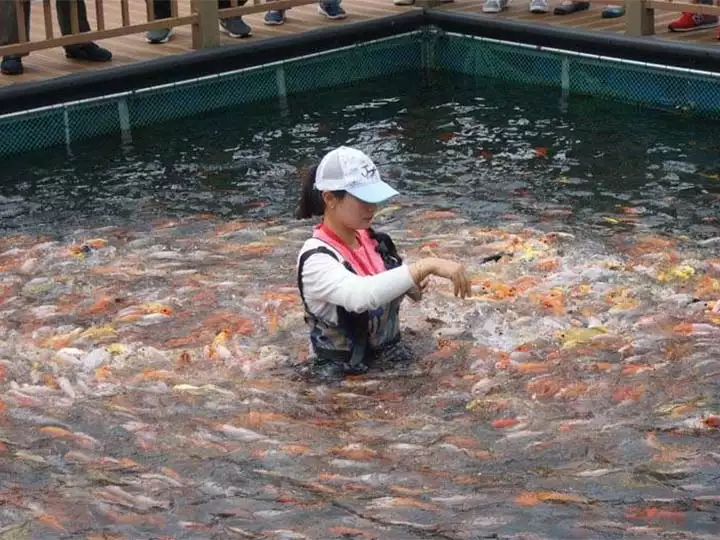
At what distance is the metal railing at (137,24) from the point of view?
1295cm

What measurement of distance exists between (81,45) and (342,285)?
24.0ft

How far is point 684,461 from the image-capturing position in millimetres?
6855

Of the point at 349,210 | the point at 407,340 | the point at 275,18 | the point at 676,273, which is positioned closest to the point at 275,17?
the point at 275,18

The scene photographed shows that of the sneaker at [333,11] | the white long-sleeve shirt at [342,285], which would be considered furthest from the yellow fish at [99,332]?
the sneaker at [333,11]

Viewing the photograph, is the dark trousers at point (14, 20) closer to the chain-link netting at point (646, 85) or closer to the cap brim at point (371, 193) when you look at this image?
the chain-link netting at point (646, 85)

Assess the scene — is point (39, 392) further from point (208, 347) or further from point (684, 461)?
point (684, 461)

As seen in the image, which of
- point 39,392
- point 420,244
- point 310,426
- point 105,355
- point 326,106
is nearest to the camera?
point 310,426

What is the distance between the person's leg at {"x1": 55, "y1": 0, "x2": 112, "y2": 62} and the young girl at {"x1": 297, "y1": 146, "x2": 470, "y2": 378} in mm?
6617

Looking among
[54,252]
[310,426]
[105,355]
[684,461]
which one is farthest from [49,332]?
[684,461]

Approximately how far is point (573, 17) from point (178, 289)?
21.7ft

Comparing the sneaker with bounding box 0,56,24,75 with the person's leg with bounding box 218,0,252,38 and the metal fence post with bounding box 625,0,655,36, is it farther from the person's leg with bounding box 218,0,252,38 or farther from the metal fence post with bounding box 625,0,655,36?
the metal fence post with bounding box 625,0,655,36

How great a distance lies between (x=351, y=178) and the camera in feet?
24.1

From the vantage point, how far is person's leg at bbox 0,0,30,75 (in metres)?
12.9

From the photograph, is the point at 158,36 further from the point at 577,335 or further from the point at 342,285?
the point at 342,285
